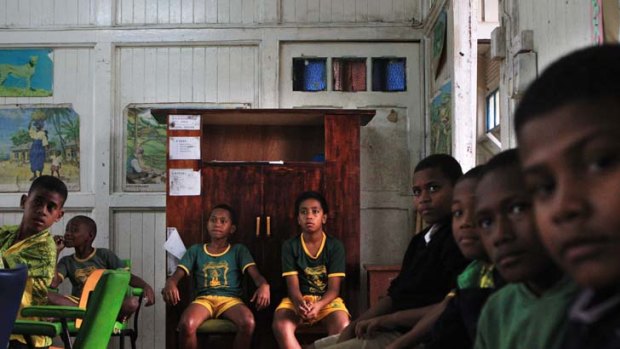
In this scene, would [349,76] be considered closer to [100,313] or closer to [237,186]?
[237,186]

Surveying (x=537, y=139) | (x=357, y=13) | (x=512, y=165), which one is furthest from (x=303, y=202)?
(x=537, y=139)

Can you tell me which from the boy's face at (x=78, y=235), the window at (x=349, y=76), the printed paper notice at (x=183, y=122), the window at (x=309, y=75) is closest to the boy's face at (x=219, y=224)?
the printed paper notice at (x=183, y=122)

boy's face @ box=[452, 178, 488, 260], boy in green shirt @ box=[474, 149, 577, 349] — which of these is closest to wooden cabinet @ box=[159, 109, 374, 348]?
boy's face @ box=[452, 178, 488, 260]

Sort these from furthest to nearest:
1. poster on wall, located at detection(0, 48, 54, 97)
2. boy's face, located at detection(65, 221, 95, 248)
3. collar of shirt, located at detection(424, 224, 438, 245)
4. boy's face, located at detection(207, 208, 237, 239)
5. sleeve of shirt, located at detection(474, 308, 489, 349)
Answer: poster on wall, located at detection(0, 48, 54, 97), boy's face, located at detection(65, 221, 95, 248), boy's face, located at detection(207, 208, 237, 239), collar of shirt, located at detection(424, 224, 438, 245), sleeve of shirt, located at detection(474, 308, 489, 349)

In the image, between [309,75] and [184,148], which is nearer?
[184,148]

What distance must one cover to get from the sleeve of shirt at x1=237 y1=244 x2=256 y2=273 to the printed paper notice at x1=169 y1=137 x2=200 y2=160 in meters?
0.65

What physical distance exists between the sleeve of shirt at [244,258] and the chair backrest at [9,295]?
8.01 feet

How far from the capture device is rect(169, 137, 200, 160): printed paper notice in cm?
461

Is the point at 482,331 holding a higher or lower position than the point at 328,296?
higher

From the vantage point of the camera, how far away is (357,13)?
573cm

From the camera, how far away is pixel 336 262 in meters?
4.32

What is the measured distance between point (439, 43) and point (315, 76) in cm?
108

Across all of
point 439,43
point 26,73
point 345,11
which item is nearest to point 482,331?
point 439,43

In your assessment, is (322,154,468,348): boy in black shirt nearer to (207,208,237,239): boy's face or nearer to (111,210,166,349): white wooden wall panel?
(207,208,237,239): boy's face
